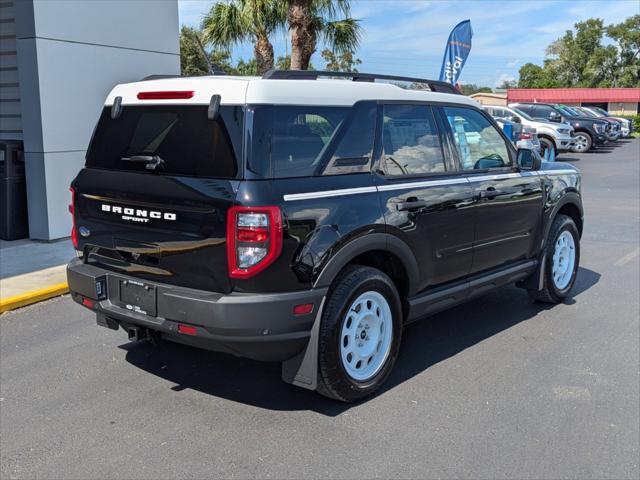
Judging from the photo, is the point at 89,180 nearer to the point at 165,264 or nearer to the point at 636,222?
the point at 165,264

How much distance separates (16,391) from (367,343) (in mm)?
2323

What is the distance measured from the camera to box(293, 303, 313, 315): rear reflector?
12.3 feet

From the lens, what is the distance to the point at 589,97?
60.7 metres

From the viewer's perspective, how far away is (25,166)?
898cm

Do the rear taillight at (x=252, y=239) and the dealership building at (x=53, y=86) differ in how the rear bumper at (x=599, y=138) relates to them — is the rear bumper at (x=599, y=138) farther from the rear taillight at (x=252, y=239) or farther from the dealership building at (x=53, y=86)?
the rear taillight at (x=252, y=239)

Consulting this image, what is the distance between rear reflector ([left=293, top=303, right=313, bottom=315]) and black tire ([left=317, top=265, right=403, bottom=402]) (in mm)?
156

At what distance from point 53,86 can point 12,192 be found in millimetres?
1533

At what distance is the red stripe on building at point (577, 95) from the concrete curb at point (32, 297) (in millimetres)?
56545

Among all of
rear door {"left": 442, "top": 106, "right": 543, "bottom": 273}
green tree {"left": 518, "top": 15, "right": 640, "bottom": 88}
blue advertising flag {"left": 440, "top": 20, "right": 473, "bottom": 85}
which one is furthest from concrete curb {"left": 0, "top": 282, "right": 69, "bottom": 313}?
green tree {"left": 518, "top": 15, "right": 640, "bottom": 88}

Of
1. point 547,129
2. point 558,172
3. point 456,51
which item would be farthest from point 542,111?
point 558,172

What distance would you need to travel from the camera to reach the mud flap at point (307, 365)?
12.7 ft

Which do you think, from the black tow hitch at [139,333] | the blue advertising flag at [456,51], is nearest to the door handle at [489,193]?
the black tow hitch at [139,333]

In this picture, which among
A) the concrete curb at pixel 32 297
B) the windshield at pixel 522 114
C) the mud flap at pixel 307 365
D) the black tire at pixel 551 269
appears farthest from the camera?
the windshield at pixel 522 114

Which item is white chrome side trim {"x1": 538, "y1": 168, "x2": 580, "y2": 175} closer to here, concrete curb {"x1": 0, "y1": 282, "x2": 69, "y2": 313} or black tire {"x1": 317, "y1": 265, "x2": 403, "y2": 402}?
black tire {"x1": 317, "y1": 265, "x2": 403, "y2": 402}
